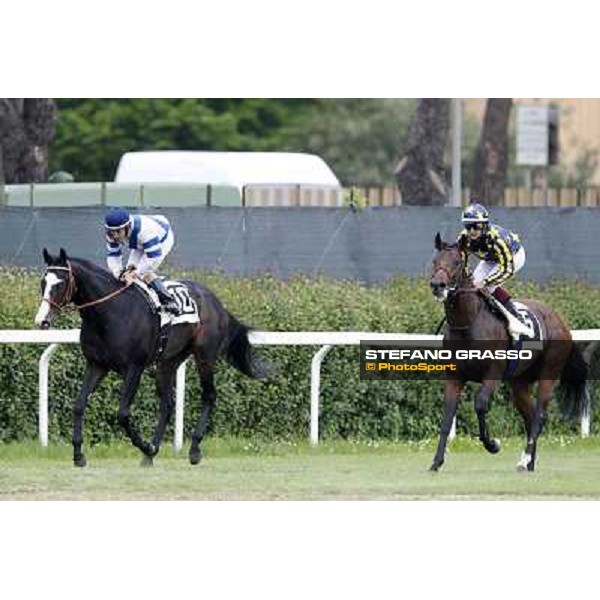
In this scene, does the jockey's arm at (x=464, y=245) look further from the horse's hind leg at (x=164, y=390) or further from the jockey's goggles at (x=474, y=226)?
the horse's hind leg at (x=164, y=390)

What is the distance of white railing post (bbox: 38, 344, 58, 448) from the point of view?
52.0 ft

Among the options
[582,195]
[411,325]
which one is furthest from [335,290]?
[582,195]

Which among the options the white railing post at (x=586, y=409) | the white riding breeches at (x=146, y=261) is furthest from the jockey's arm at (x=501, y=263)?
the white riding breeches at (x=146, y=261)

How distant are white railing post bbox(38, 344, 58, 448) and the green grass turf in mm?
103

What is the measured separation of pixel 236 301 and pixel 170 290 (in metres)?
2.21

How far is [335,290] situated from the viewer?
18.1 m

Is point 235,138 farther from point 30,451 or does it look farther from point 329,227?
point 30,451

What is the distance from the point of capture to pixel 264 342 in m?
16.1

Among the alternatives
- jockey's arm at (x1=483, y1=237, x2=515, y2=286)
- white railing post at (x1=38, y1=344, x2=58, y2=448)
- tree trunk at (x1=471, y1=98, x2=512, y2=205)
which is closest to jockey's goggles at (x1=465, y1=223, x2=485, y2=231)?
jockey's arm at (x1=483, y1=237, x2=515, y2=286)

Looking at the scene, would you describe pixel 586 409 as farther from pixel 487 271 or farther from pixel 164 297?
pixel 164 297

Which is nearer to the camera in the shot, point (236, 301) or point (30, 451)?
point (30, 451)

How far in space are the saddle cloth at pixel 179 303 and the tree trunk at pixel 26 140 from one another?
37.4 feet

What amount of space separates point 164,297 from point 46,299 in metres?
1.43

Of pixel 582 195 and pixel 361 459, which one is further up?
pixel 582 195
